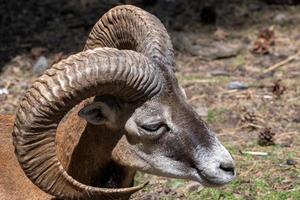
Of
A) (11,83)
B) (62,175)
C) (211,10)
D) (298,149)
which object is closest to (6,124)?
(62,175)

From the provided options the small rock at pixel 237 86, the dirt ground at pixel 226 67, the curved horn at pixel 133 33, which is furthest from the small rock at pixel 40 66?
the curved horn at pixel 133 33

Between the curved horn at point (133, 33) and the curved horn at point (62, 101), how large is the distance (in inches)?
16.1

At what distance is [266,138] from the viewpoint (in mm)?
7949

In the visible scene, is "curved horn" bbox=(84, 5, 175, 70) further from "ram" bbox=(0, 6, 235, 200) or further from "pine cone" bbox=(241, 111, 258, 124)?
"pine cone" bbox=(241, 111, 258, 124)

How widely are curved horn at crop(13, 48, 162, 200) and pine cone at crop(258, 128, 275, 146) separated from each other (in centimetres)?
298

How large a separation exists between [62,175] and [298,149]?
135 inches

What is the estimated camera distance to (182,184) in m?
7.21

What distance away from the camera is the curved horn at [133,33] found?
5.61 meters

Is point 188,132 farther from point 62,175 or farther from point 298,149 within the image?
point 298,149

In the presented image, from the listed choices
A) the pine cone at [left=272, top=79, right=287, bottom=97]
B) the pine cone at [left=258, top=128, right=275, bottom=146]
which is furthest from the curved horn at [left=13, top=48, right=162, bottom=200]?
the pine cone at [left=272, top=79, right=287, bottom=97]

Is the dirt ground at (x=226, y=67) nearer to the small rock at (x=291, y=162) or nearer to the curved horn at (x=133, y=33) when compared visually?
the small rock at (x=291, y=162)

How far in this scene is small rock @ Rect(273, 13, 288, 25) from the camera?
1238 centimetres

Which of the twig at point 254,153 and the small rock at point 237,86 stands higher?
the twig at point 254,153

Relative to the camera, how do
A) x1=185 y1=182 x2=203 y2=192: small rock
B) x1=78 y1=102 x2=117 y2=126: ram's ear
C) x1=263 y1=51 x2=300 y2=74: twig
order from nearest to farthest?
x1=78 y1=102 x2=117 y2=126: ram's ear, x1=185 y1=182 x2=203 y2=192: small rock, x1=263 y1=51 x2=300 y2=74: twig
